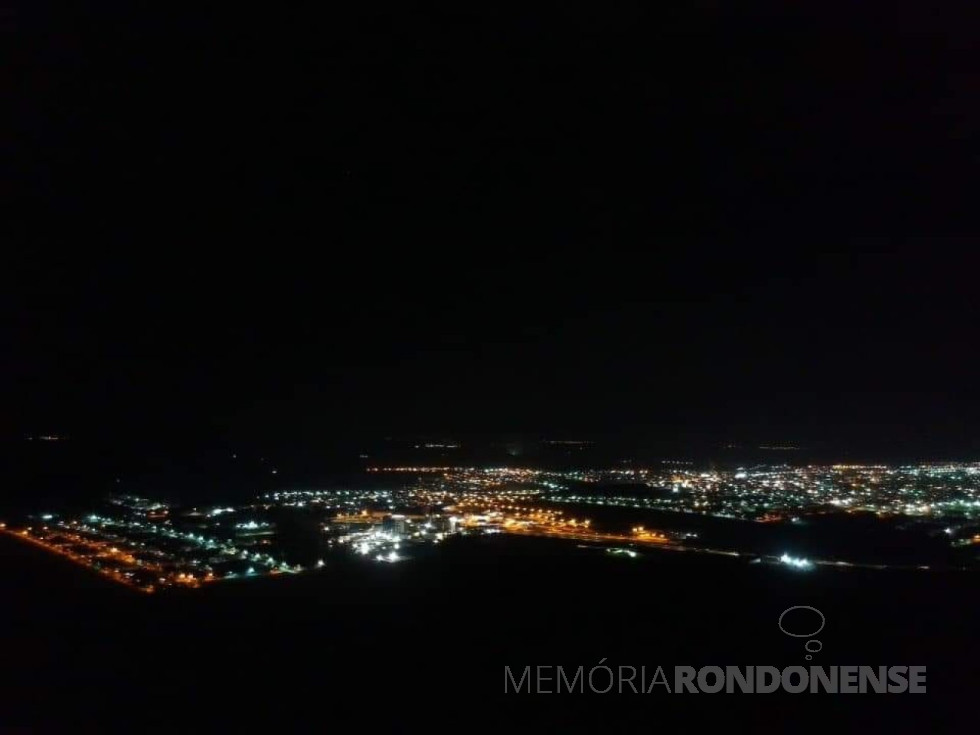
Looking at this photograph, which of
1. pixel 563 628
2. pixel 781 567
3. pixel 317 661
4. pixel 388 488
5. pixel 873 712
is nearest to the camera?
pixel 873 712

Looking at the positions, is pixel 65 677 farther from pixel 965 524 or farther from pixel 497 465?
pixel 497 465

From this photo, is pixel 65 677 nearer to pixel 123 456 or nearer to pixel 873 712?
pixel 873 712

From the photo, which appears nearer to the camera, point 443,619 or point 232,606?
point 443,619

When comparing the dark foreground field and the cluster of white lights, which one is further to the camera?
the cluster of white lights

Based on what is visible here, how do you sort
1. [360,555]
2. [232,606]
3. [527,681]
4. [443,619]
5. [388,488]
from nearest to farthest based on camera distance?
1. [527,681]
2. [443,619]
3. [232,606]
4. [360,555]
5. [388,488]

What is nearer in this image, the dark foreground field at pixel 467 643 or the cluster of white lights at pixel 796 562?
the dark foreground field at pixel 467 643

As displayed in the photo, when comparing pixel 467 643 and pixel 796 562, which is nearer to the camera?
pixel 467 643

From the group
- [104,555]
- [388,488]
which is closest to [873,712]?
[104,555]

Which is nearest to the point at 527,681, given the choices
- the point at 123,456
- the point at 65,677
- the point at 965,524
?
the point at 65,677
